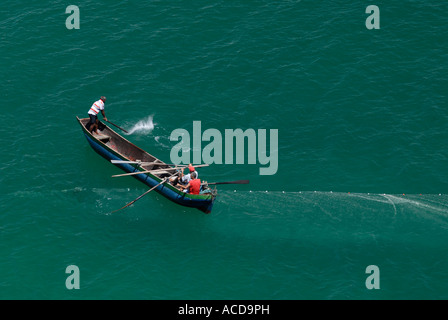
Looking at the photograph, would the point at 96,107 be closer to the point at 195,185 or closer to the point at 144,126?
the point at 144,126

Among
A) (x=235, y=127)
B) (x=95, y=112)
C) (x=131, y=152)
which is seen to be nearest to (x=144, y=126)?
(x=131, y=152)

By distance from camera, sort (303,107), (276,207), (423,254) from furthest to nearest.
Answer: (303,107)
(276,207)
(423,254)

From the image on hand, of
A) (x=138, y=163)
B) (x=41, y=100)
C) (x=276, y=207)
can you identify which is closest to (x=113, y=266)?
(x=138, y=163)

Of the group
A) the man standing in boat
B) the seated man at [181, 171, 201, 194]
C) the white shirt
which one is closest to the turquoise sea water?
the seated man at [181, 171, 201, 194]

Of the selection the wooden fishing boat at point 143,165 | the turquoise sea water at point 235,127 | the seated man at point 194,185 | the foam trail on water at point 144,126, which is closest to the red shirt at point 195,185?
the seated man at point 194,185

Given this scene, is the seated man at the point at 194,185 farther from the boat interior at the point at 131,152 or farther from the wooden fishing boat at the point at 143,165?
the boat interior at the point at 131,152
